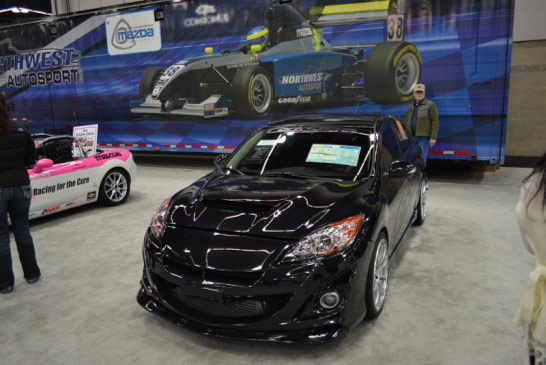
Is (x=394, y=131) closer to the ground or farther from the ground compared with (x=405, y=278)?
farther from the ground

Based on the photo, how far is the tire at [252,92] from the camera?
811 cm

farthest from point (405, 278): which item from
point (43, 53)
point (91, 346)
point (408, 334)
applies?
point (43, 53)

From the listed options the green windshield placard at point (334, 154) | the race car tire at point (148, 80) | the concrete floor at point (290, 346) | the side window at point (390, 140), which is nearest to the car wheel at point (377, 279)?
the concrete floor at point (290, 346)

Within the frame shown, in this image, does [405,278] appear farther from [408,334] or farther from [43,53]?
[43,53]

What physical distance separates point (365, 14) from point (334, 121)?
171 inches

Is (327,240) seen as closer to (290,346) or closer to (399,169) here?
(290,346)

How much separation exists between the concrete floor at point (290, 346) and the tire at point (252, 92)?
355 cm

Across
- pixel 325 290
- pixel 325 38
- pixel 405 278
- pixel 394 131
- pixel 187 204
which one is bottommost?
pixel 405 278

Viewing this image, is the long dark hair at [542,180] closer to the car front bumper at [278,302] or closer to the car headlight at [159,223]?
the car front bumper at [278,302]

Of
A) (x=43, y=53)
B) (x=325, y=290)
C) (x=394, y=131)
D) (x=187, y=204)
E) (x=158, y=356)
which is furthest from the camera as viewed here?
(x=43, y=53)

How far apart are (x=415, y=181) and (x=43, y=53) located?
9868mm

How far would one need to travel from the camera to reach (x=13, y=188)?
11.6 feet

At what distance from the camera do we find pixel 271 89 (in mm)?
8188

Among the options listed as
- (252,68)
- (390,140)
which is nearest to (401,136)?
(390,140)
